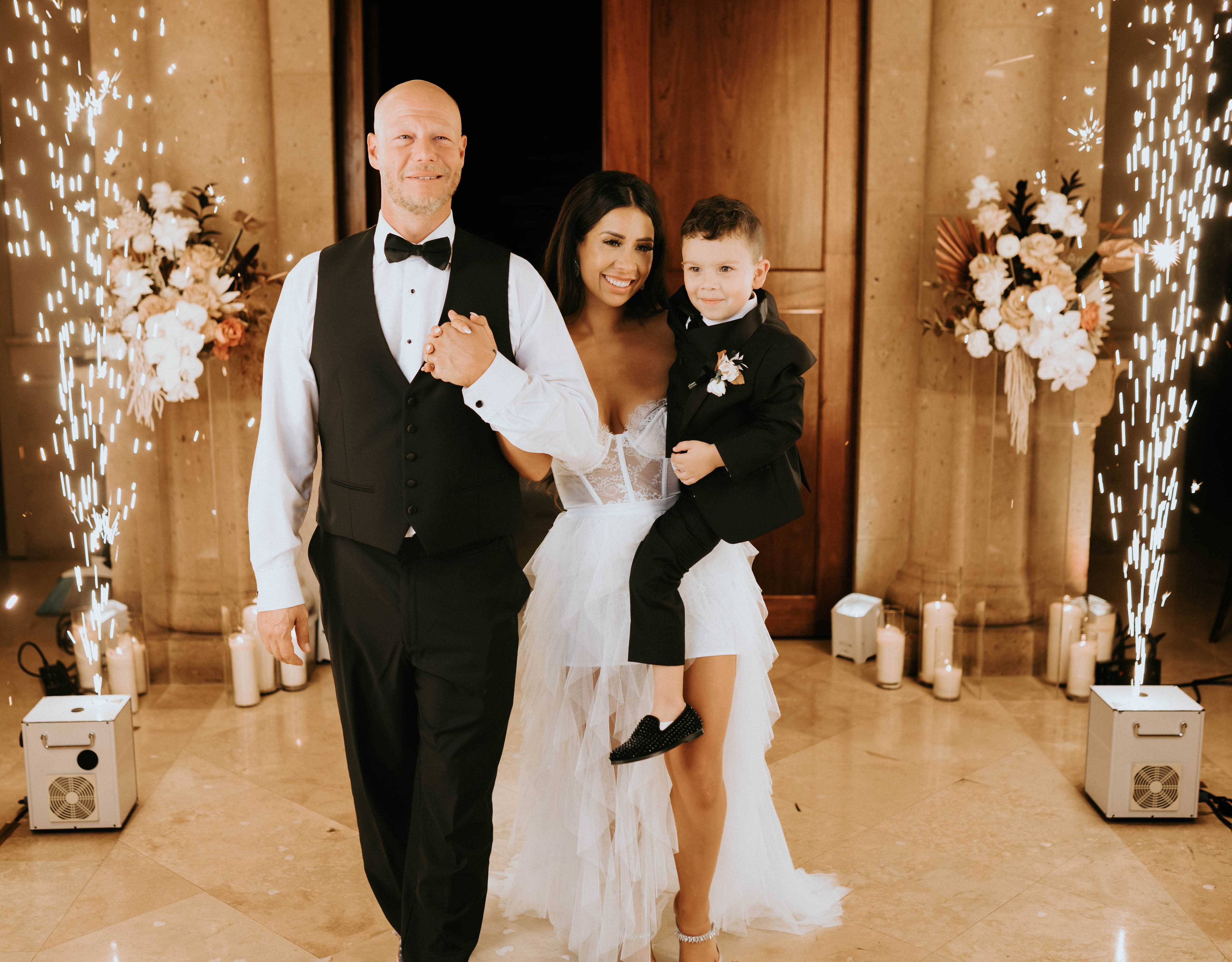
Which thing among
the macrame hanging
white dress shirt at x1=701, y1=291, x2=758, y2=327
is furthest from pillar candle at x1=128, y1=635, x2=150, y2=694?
the macrame hanging

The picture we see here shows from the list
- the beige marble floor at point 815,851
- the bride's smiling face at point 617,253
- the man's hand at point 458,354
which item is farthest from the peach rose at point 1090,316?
the man's hand at point 458,354

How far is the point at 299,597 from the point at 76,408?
414 centimetres

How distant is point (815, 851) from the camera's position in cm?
301

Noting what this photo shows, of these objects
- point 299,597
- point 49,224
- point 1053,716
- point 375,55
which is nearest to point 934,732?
point 1053,716

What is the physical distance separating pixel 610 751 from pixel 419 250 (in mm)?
1162

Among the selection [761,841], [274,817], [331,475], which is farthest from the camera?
[274,817]

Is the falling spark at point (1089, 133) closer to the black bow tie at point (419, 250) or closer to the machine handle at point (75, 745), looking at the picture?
the black bow tie at point (419, 250)

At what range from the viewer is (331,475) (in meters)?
2.13

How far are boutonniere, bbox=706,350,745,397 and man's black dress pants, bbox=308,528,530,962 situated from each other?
54 centimetres

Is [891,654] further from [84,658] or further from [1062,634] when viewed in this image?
[84,658]

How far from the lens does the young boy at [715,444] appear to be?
2.25m

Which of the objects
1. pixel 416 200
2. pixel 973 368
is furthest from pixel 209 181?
pixel 973 368

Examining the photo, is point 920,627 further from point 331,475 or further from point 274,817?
point 331,475

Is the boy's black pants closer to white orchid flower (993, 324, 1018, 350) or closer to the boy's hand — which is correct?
the boy's hand
